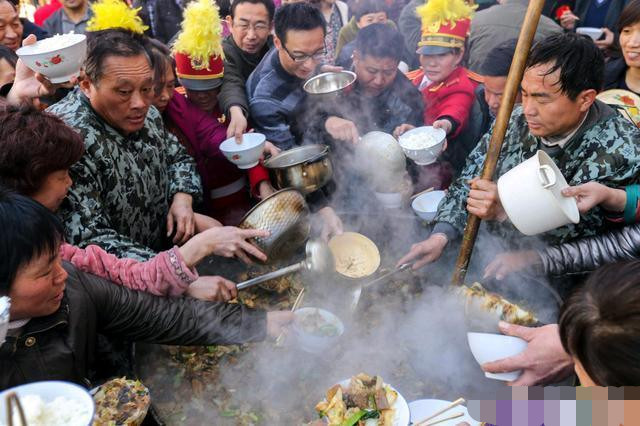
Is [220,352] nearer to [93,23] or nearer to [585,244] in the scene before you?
[585,244]

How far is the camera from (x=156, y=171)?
3096 millimetres

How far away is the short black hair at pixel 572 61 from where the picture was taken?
242 centimetres

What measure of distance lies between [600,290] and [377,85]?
10.7ft

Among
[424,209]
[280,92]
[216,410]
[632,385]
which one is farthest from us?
[280,92]

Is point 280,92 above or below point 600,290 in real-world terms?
below

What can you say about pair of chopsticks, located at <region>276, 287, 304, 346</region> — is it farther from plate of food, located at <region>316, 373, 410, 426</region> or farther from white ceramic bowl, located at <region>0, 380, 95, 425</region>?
white ceramic bowl, located at <region>0, 380, 95, 425</region>

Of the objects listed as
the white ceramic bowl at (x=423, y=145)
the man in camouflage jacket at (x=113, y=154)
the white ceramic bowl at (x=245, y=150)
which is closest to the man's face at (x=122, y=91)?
the man in camouflage jacket at (x=113, y=154)

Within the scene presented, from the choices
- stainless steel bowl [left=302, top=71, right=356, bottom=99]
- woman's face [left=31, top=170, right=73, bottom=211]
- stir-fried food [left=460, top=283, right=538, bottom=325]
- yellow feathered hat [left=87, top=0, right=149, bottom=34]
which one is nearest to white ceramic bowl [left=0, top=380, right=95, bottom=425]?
woman's face [left=31, top=170, right=73, bottom=211]

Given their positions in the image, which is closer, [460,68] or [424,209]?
[424,209]

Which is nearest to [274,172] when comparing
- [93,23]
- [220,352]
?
[220,352]

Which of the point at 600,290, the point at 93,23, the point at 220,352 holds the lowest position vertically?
the point at 220,352

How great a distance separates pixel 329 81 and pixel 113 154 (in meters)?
1.89

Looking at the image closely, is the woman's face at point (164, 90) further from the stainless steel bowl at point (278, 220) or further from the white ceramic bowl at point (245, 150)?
the stainless steel bowl at point (278, 220)

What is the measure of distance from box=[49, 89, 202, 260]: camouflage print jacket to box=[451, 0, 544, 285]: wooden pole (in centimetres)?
170
